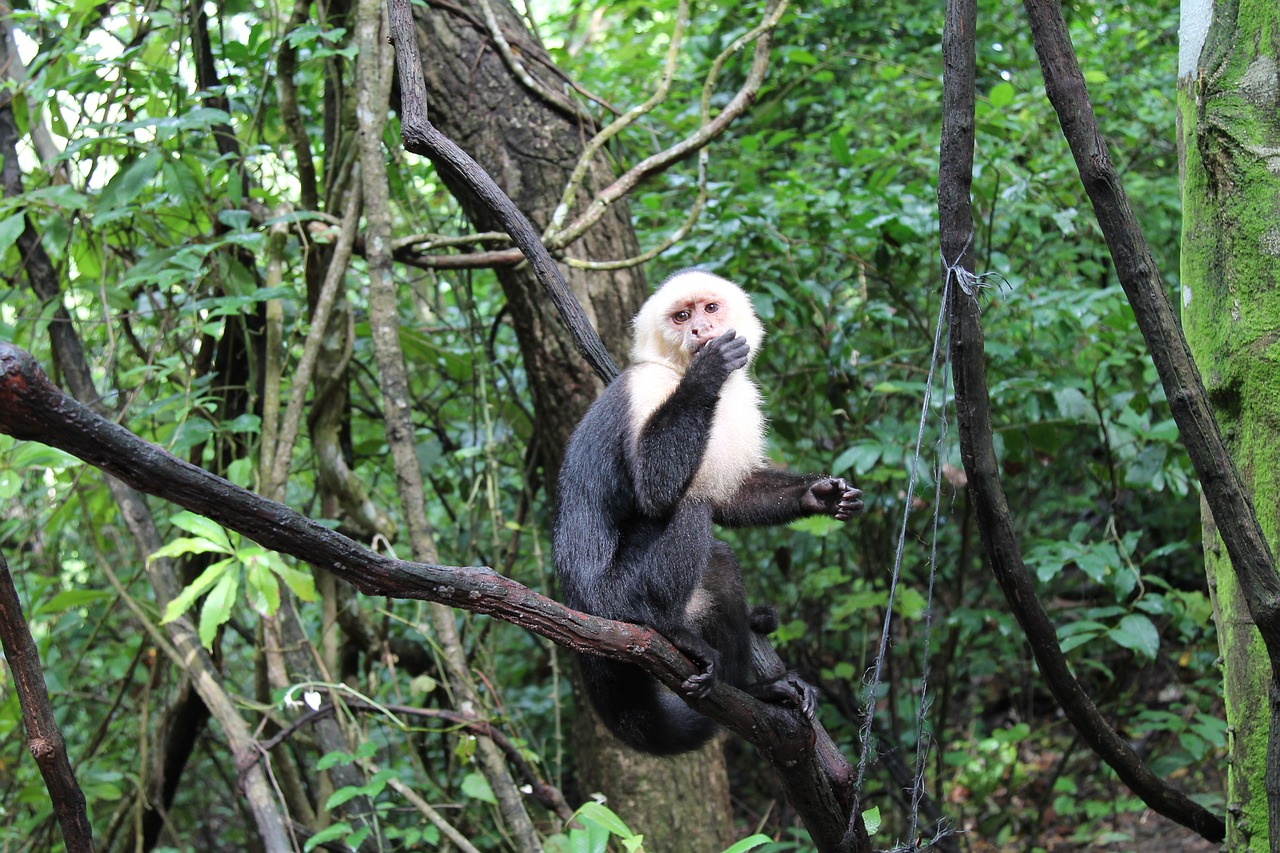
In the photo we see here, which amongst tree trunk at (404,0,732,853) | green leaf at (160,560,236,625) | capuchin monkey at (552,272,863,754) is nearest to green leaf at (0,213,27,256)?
green leaf at (160,560,236,625)

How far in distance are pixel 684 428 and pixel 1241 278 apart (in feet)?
3.87

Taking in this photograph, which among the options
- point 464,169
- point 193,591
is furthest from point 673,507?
point 193,591

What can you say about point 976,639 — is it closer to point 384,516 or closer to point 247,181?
point 384,516

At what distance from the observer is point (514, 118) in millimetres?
3650

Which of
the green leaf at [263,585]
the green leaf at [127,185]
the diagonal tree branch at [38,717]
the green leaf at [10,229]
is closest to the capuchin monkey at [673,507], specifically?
the green leaf at [263,585]

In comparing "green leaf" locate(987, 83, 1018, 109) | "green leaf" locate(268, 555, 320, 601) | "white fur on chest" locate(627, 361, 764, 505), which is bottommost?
"green leaf" locate(268, 555, 320, 601)

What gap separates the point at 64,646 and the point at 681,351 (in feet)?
12.0

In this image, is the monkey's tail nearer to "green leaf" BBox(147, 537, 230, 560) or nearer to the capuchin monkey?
the capuchin monkey

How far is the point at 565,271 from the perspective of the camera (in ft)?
11.7

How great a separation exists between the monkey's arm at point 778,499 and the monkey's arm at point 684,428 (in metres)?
0.45

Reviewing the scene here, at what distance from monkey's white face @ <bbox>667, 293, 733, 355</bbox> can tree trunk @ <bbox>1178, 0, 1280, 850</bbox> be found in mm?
1106

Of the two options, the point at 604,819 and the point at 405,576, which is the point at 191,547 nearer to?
the point at 604,819

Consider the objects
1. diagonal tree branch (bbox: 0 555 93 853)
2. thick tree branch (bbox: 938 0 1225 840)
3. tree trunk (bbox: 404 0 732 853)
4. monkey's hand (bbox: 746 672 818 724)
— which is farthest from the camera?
tree trunk (bbox: 404 0 732 853)

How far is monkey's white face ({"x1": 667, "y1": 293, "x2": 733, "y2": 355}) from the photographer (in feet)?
8.58
